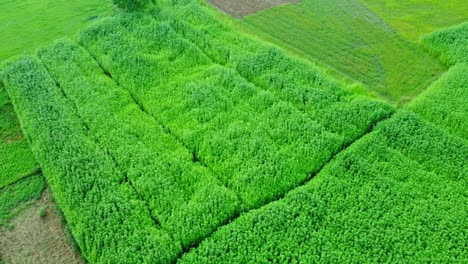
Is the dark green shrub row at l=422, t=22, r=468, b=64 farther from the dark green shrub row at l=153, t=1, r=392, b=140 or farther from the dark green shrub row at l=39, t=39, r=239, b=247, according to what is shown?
the dark green shrub row at l=39, t=39, r=239, b=247

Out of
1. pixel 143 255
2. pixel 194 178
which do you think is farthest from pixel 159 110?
pixel 143 255

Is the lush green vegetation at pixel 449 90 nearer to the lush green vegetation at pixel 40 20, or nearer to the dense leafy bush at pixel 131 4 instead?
the dense leafy bush at pixel 131 4

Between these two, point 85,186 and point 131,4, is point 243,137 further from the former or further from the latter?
point 131,4

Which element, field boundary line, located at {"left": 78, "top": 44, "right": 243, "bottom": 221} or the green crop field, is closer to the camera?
the green crop field

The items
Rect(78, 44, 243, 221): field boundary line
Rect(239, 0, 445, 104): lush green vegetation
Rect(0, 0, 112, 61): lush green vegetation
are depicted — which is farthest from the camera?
Rect(0, 0, 112, 61): lush green vegetation

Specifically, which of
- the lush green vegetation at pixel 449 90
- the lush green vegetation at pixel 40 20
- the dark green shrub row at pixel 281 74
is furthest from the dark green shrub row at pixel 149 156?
the lush green vegetation at pixel 449 90

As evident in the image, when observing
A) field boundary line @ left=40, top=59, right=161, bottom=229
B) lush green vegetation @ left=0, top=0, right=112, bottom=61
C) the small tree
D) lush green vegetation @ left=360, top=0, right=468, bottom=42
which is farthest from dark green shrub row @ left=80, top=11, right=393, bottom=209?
lush green vegetation @ left=360, top=0, right=468, bottom=42
